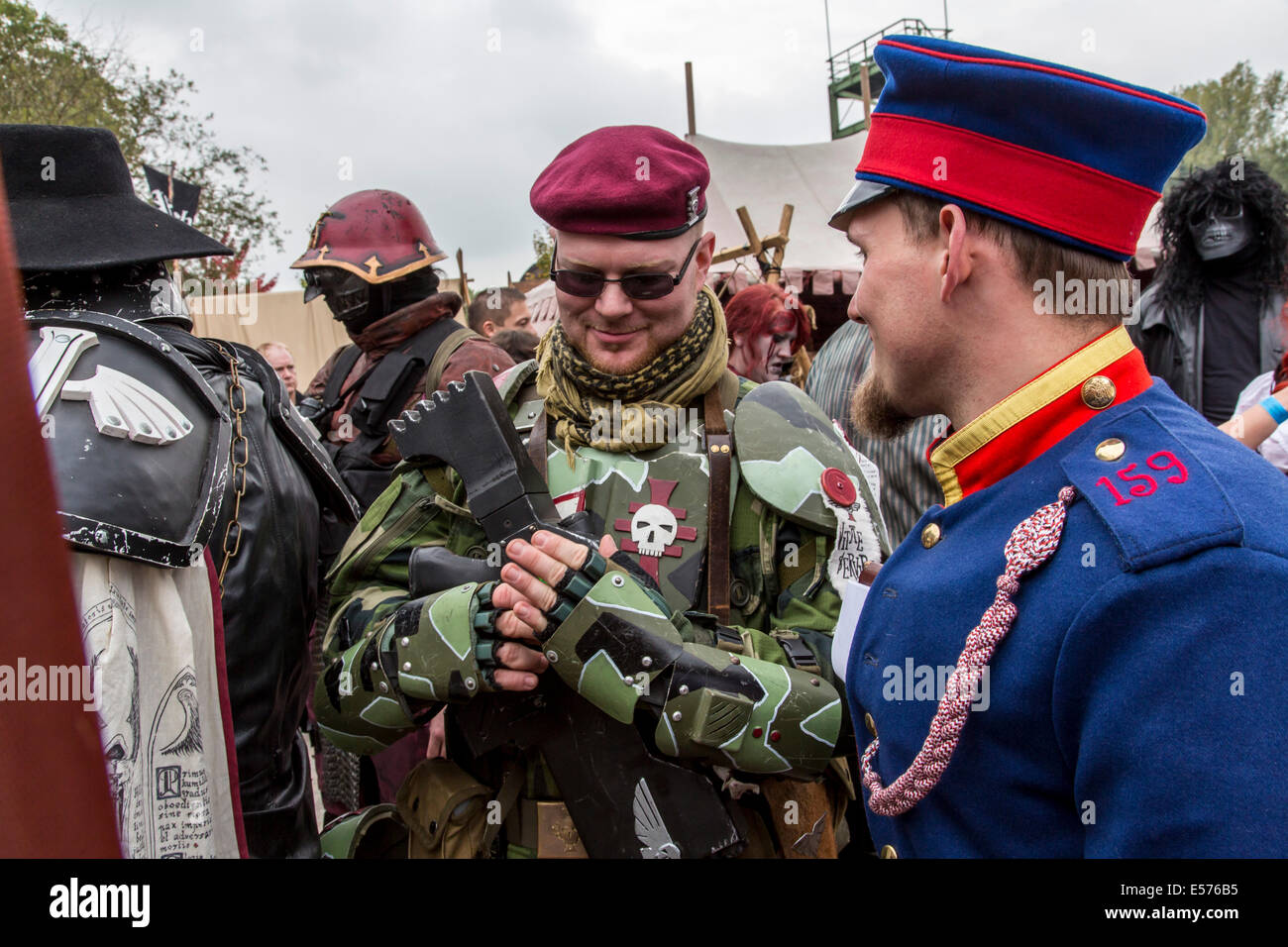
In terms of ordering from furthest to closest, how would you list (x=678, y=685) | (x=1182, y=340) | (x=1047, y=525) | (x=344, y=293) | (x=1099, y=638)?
(x=1182, y=340) → (x=344, y=293) → (x=678, y=685) → (x=1047, y=525) → (x=1099, y=638)

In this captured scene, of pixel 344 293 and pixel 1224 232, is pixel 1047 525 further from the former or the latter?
pixel 1224 232

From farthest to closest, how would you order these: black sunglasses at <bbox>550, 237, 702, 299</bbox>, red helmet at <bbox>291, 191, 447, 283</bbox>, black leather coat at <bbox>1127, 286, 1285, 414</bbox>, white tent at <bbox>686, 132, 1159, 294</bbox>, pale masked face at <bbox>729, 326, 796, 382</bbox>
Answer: white tent at <bbox>686, 132, 1159, 294</bbox>
pale masked face at <bbox>729, 326, 796, 382</bbox>
black leather coat at <bbox>1127, 286, 1285, 414</bbox>
red helmet at <bbox>291, 191, 447, 283</bbox>
black sunglasses at <bbox>550, 237, 702, 299</bbox>

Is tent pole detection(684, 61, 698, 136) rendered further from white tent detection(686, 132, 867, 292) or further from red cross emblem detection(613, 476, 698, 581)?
red cross emblem detection(613, 476, 698, 581)

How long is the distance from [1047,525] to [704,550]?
93 cm

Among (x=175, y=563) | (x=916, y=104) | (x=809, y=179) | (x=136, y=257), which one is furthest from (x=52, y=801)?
(x=809, y=179)

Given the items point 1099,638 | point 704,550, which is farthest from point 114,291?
point 1099,638

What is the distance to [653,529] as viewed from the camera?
2041 millimetres

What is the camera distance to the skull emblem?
80.0 inches

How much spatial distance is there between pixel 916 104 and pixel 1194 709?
35.6 inches

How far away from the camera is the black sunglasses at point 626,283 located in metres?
2.08

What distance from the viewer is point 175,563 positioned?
1.57 metres

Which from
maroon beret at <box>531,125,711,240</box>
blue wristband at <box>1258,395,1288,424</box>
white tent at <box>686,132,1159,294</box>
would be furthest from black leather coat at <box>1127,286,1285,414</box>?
white tent at <box>686,132,1159,294</box>

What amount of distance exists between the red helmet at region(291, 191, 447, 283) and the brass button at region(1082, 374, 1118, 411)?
3.19m

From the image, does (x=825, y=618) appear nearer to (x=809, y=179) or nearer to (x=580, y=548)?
(x=580, y=548)
